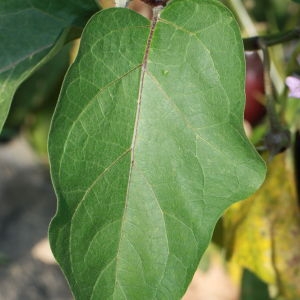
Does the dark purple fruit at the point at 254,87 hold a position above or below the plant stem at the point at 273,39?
below

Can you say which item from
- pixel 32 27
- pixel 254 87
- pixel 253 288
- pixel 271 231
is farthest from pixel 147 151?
pixel 253 288

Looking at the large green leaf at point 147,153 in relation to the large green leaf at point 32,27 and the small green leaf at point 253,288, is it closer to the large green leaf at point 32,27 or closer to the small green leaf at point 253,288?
the large green leaf at point 32,27

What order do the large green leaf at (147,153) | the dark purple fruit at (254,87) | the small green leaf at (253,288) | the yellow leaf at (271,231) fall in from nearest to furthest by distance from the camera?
the large green leaf at (147,153), the yellow leaf at (271,231), the dark purple fruit at (254,87), the small green leaf at (253,288)

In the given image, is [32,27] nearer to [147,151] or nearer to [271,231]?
[147,151]

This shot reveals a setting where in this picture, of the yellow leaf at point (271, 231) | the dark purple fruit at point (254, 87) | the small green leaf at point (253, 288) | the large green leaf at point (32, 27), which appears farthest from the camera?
the small green leaf at point (253, 288)

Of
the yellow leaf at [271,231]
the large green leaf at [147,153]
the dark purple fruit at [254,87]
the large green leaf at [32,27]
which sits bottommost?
the yellow leaf at [271,231]

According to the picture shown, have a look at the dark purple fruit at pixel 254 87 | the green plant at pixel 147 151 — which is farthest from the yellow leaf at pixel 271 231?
the green plant at pixel 147 151

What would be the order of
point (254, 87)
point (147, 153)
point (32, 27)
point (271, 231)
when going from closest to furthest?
point (147, 153) < point (32, 27) < point (271, 231) < point (254, 87)

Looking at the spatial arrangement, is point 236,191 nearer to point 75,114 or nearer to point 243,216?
point 75,114
